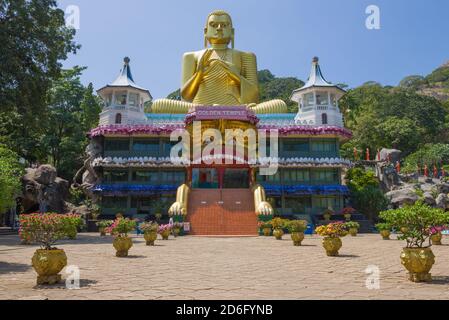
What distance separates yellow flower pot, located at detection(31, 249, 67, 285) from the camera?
326 inches

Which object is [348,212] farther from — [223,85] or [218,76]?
[218,76]

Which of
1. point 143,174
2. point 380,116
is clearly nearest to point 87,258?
point 143,174

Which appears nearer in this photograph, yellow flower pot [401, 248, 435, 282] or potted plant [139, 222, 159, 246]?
yellow flower pot [401, 248, 435, 282]

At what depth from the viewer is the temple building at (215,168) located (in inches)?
1289

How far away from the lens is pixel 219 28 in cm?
3706

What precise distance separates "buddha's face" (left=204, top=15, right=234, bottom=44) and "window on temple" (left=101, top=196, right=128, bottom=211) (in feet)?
54.2

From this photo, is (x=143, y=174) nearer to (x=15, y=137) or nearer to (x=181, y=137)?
(x=181, y=137)

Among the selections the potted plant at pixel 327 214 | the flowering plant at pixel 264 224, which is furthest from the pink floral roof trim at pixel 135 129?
the potted plant at pixel 327 214

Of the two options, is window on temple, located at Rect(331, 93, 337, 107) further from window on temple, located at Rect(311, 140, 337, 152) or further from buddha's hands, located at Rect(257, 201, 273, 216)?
buddha's hands, located at Rect(257, 201, 273, 216)

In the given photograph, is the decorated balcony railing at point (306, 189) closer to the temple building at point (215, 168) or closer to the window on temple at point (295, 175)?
the temple building at point (215, 168)

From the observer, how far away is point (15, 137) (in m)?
38.0

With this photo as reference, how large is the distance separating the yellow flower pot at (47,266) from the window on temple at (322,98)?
1216 inches

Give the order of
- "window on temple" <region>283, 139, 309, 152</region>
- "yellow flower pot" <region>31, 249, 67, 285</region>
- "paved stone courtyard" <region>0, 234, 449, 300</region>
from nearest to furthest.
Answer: "paved stone courtyard" <region>0, 234, 449, 300</region> < "yellow flower pot" <region>31, 249, 67, 285</region> < "window on temple" <region>283, 139, 309, 152</region>

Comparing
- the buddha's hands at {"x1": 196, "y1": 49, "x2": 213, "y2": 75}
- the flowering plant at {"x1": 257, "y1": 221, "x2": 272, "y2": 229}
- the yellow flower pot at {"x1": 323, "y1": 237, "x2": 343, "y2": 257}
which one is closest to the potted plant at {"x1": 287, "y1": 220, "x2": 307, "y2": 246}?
the yellow flower pot at {"x1": 323, "y1": 237, "x2": 343, "y2": 257}
